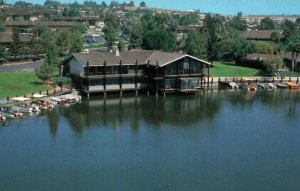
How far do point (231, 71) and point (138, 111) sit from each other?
38087 millimetres

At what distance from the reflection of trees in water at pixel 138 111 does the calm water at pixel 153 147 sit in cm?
12

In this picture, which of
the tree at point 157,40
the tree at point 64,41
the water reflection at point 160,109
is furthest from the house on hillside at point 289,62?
the tree at point 64,41

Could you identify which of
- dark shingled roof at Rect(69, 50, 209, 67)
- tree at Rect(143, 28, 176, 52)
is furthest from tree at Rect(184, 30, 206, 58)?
Answer: dark shingled roof at Rect(69, 50, 209, 67)

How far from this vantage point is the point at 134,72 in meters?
76.5

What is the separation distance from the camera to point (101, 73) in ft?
242

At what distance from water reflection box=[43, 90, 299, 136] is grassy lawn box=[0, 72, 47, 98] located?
26.8 ft

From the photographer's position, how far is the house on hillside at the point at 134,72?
73.6 metres

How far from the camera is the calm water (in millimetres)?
39125

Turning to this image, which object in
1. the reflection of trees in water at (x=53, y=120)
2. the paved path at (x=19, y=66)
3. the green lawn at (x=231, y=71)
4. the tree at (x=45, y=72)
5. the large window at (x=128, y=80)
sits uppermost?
the tree at (x=45, y=72)

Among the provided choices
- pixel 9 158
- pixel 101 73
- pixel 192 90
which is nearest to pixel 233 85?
pixel 192 90

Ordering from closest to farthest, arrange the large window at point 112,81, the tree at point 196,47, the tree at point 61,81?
the tree at point 61,81 → the large window at point 112,81 → the tree at point 196,47

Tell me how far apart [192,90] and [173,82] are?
3.24 metres

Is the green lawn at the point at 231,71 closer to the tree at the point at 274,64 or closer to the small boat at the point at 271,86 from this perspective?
the tree at the point at 274,64

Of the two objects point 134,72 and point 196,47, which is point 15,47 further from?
point 196,47
